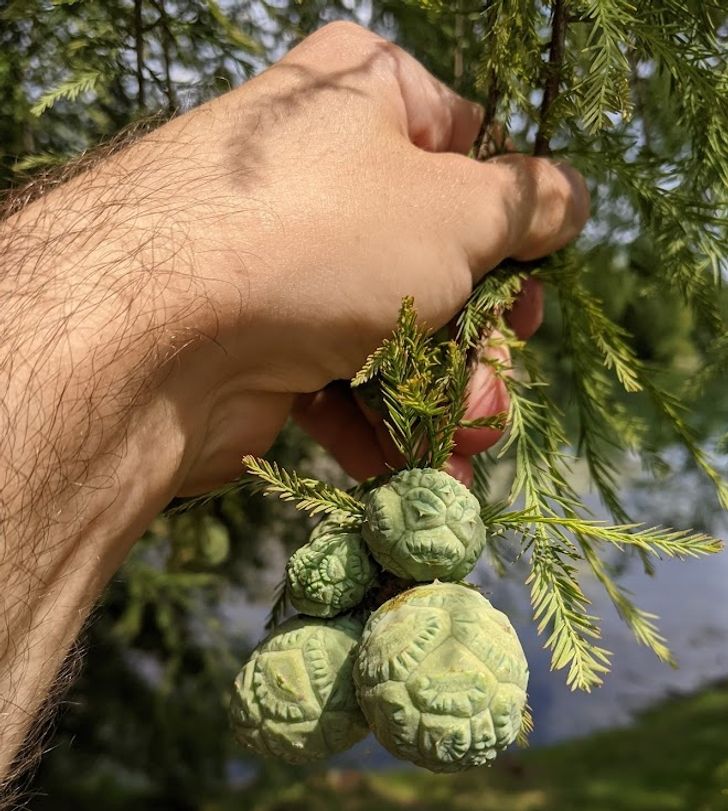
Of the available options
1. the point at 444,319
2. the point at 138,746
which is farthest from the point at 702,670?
the point at 444,319

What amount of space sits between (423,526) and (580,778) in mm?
3620

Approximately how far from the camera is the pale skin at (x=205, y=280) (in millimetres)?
827

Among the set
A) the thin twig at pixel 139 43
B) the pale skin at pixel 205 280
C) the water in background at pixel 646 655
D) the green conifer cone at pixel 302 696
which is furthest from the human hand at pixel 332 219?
the water in background at pixel 646 655

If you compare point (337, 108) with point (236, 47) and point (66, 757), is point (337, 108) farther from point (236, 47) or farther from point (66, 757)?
point (66, 757)

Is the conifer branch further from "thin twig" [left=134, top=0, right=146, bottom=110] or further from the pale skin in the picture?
"thin twig" [left=134, top=0, right=146, bottom=110]

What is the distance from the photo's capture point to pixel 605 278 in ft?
5.42

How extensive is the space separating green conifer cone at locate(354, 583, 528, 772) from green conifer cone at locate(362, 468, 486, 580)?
0.11 ft

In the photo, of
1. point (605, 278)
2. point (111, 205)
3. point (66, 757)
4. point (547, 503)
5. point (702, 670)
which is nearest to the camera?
point (547, 503)

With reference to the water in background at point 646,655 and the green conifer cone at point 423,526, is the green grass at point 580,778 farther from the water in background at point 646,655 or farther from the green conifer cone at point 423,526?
the green conifer cone at point 423,526

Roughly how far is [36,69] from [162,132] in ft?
1.22

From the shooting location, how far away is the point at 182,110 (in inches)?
45.6

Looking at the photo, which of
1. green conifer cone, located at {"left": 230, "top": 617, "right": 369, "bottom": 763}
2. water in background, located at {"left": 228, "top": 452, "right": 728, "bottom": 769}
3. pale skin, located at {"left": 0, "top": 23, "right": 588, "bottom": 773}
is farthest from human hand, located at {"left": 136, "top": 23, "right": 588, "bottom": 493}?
water in background, located at {"left": 228, "top": 452, "right": 728, "bottom": 769}

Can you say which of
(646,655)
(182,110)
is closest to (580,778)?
(646,655)

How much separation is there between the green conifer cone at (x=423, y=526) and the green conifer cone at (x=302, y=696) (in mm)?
100
